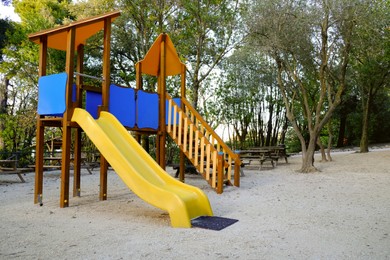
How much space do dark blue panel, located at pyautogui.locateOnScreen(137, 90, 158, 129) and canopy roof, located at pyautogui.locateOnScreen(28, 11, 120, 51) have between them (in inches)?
69.1

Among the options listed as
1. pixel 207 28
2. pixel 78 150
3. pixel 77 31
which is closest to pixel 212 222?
pixel 78 150

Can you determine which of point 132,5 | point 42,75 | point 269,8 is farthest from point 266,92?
point 42,75

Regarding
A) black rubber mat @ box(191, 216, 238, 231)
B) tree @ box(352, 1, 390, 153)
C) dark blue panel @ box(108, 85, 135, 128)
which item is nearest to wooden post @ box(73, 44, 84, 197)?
dark blue panel @ box(108, 85, 135, 128)

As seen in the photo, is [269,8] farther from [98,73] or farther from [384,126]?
[384,126]

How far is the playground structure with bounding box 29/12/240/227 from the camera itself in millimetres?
5078

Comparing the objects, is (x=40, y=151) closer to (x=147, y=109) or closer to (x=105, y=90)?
(x=105, y=90)

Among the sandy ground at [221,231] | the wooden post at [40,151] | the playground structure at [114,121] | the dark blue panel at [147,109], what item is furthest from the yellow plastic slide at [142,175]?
the dark blue panel at [147,109]

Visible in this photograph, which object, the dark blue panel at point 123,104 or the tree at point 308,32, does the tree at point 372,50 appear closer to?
the tree at point 308,32

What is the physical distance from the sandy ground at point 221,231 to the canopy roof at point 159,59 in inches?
149

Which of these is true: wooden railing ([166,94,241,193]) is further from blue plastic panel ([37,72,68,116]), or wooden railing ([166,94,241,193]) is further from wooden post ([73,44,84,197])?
blue plastic panel ([37,72,68,116])

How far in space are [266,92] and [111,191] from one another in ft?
53.3

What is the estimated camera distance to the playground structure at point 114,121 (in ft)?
16.7

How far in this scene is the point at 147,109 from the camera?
8031 mm

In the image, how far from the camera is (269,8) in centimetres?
1195
